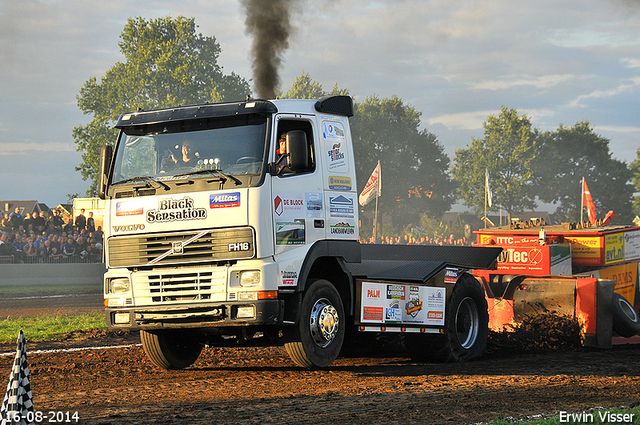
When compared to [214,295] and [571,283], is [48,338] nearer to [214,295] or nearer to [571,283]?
[214,295]

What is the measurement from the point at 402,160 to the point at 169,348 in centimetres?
6976

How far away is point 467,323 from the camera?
35.6 feet

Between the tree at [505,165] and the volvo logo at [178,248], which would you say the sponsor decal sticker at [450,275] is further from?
the tree at [505,165]

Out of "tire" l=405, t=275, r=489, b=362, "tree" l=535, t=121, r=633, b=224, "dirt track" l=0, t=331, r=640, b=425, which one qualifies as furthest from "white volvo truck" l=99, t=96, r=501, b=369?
"tree" l=535, t=121, r=633, b=224

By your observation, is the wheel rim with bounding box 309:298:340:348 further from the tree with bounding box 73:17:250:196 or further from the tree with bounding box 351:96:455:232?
the tree with bounding box 351:96:455:232

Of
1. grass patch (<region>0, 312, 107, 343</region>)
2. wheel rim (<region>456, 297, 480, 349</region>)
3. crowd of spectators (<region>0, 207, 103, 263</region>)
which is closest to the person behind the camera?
wheel rim (<region>456, 297, 480, 349</region>)

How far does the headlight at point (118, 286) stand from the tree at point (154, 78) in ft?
182

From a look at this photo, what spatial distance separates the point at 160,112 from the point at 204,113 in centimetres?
67

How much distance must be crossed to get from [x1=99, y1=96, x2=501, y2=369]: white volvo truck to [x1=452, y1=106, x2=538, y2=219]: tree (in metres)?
68.8

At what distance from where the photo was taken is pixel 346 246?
9.20 m

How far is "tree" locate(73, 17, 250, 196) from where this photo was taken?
64.1m

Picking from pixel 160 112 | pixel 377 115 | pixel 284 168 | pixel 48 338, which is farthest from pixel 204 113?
pixel 377 115

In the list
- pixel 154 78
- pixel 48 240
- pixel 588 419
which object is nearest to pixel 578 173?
pixel 154 78

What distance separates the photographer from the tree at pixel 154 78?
64.1 metres
